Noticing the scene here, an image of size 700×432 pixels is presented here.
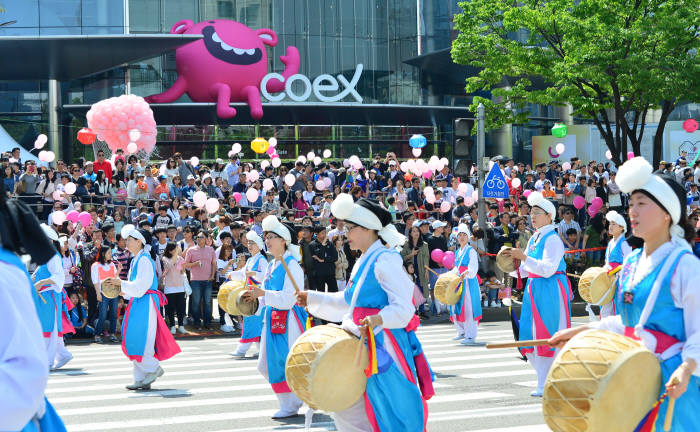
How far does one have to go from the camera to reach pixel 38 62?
1350 inches

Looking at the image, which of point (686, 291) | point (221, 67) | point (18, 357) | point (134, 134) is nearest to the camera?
point (18, 357)

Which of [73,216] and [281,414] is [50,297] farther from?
[73,216]

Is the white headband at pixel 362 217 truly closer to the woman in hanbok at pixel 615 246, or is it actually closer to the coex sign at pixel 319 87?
the woman in hanbok at pixel 615 246

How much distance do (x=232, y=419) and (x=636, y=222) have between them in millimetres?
5184

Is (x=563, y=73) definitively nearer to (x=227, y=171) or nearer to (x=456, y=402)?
(x=227, y=171)

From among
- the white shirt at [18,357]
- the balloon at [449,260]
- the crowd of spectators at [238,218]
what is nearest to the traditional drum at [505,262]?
the crowd of spectators at [238,218]

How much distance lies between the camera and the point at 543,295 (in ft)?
32.3

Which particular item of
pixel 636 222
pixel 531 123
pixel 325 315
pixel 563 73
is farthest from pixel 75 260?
pixel 531 123

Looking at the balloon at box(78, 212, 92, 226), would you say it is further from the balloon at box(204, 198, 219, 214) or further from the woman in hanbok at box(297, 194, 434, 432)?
the woman in hanbok at box(297, 194, 434, 432)

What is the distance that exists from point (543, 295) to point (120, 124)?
672 inches

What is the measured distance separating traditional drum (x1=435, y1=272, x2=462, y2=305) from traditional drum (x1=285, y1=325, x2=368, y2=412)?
7990 mm

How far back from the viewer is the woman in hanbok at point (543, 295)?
31.9 ft

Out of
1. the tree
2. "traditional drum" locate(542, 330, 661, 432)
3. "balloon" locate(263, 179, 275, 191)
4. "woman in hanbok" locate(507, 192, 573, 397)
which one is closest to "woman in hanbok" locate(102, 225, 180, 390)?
"woman in hanbok" locate(507, 192, 573, 397)

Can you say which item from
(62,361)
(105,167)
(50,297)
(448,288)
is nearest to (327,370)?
(50,297)
